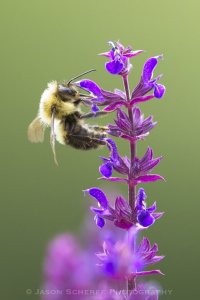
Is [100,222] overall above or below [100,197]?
below

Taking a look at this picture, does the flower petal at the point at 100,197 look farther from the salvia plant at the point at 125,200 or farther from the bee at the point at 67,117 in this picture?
the bee at the point at 67,117

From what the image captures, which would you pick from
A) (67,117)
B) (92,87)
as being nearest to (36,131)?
(67,117)

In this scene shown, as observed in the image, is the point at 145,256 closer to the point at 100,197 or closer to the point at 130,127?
the point at 100,197

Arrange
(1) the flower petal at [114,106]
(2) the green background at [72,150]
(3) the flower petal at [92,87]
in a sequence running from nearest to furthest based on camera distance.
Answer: (1) the flower petal at [114,106]
(3) the flower petal at [92,87]
(2) the green background at [72,150]

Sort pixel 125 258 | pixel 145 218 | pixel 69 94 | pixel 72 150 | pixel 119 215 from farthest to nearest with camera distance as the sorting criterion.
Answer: pixel 72 150 < pixel 69 94 < pixel 119 215 < pixel 145 218 < pixel 125 258

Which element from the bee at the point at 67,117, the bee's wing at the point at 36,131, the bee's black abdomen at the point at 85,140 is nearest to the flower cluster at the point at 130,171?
the bee's black abdomen at the point at 85,140

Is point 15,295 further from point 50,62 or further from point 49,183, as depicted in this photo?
point 50,62

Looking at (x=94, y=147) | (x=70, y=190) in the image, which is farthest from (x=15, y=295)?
(x=94, y=147)
